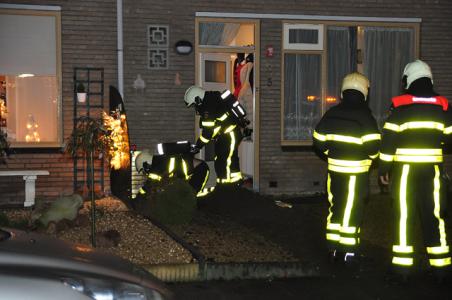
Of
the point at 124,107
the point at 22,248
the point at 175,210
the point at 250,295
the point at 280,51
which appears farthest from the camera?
the point at 280,51

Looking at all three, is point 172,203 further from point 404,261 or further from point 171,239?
point 404,261

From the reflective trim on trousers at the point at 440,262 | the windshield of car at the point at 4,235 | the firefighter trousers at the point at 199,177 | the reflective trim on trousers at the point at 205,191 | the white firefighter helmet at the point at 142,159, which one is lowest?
the reflective trim on trousers at the point at 440,262

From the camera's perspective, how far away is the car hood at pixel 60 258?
11.9 feet

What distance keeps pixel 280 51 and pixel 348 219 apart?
17.7ft

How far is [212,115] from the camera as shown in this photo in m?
9.65

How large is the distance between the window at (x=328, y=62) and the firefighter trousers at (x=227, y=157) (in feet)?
5.63

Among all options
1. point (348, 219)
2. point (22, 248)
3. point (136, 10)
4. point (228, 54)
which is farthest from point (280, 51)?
point (22, 248)

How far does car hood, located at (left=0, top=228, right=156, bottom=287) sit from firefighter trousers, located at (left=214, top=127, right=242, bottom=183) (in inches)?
231

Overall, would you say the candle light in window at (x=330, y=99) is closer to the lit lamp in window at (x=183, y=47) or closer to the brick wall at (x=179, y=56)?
the brick wall at (x=179, y=56)

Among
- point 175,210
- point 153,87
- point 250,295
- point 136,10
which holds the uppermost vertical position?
point 136,10

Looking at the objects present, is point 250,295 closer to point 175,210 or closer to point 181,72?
point 175,210

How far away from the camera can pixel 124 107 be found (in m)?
10.8

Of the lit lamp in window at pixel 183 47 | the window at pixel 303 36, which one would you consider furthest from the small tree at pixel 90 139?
the window at pixel 303 36

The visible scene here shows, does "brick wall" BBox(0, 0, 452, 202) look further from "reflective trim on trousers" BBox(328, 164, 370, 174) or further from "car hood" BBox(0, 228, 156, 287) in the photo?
"car hood" BBox(0, 228, 156, 287)
